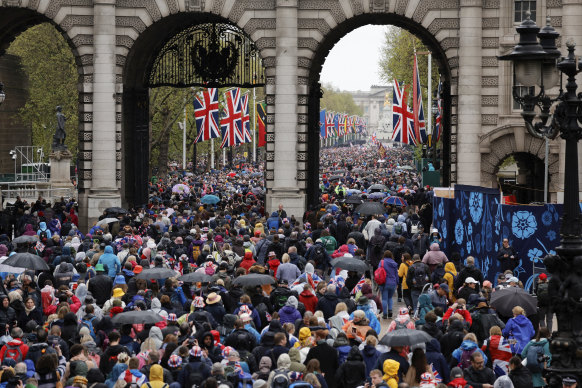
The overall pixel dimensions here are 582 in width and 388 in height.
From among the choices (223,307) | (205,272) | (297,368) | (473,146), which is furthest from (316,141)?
(297,368)

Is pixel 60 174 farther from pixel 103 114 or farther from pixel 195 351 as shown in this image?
pixel 195 351

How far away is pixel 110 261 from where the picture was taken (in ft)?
86.3

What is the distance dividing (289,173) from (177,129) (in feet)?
159

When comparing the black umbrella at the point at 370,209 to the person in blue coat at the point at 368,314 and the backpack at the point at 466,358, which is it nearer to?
the person in blue coat at the point at 368,314

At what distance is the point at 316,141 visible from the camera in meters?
Answer: 47.3

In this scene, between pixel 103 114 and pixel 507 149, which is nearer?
pixel 507 149

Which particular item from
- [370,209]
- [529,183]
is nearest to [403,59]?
[529,183]

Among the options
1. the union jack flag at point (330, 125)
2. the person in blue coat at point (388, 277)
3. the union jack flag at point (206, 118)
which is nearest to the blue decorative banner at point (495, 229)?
the person in blue coat at point (388, 277)

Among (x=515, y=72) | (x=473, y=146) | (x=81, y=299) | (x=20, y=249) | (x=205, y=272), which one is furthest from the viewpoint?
(x=473, y=146)

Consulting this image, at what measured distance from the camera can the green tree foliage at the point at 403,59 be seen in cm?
8012

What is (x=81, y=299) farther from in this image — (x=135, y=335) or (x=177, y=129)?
(x=177, y=129)

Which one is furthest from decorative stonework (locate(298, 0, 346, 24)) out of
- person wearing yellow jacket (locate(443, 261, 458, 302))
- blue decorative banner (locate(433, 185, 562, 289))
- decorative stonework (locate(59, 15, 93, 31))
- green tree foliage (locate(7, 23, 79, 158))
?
green tree foliage (locate(7, 23, 79, 158))

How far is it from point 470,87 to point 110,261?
19.6 m

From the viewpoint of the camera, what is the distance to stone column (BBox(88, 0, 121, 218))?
43281 mm
